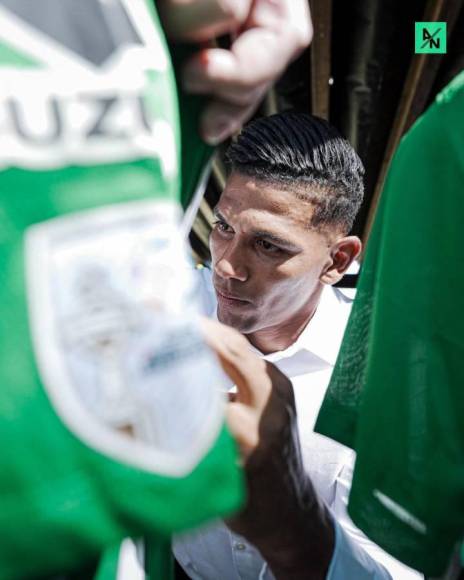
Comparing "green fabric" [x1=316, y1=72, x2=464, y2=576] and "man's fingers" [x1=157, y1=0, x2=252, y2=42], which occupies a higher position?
"man's fingers" [x1=157, y1=0, x2=252, y2=42]

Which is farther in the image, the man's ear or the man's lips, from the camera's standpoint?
the man's ear

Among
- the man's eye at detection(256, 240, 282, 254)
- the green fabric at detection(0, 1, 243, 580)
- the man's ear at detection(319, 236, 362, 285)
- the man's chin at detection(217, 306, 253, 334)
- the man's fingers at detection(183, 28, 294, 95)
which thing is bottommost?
the man's chin at detection(217, 306, 253, 334)

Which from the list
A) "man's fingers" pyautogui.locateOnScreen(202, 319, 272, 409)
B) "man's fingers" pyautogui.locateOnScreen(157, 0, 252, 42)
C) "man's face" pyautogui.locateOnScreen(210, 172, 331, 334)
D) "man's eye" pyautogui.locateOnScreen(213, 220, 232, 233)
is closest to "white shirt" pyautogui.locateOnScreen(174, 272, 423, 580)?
"man's face" pyautogui.locateOnScreen(210, 172, 331, 334)

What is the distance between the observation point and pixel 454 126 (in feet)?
2.15

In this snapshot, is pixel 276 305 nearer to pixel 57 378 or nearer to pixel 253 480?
pixel 253 480

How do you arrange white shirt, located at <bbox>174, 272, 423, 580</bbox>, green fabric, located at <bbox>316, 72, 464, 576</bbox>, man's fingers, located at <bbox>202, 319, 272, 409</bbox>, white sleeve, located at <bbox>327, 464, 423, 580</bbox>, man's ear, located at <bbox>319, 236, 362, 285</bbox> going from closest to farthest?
man's fingers, located at <bbox>202, 319, 272, 409</bbox>, green fabric, located at <bbox>316, 72, 464, 576</bbox>, white sleeve, located at <bbox>327, 464, 423, 580</bbox>, white shirt, located at <bbox>174, 272, 423, 580</bbox>, man's ear, located at <bbox>319, 236, 362, 285</bbox>

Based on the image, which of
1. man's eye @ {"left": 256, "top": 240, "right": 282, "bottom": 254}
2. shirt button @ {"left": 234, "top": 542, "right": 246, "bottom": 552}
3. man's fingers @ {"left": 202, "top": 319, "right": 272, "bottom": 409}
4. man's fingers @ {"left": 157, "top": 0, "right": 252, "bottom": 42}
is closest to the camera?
man's fingers @ {"left": 157, "top": 0, "right": 252, "bottom": 42}

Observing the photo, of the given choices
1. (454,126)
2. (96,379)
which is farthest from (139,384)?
(454,126)

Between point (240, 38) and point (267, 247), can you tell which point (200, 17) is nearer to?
point (240, 38)

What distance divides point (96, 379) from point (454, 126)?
1.64 feet

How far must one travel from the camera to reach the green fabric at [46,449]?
13.2 inches

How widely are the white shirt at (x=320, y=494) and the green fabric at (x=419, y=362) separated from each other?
262mm

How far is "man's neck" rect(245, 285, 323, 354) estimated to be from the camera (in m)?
1.70

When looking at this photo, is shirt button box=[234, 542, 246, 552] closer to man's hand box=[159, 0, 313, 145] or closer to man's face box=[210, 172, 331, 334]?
man's face box=[210, 172, 331, 334]
